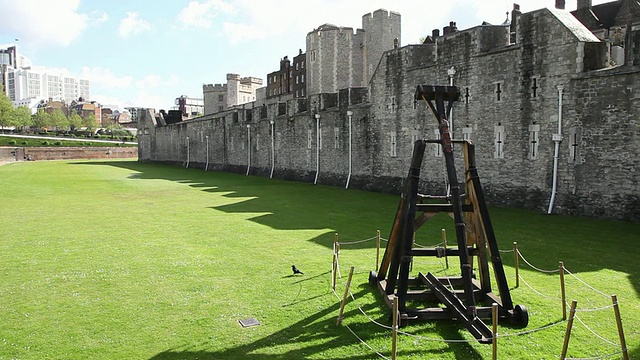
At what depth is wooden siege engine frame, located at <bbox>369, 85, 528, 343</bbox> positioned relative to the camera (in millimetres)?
6668

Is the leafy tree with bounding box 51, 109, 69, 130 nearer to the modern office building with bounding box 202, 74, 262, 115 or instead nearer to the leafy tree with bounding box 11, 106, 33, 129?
the leafy tree with bounding box 11, 106, 33, 129

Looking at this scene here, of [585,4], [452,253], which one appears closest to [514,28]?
[585,4]

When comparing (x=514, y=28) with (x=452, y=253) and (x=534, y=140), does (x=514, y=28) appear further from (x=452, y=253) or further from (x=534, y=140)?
(x=452, y=253)

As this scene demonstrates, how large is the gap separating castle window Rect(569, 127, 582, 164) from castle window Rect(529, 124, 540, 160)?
1178 millimetres

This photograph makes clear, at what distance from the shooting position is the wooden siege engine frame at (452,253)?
6668 millimetres

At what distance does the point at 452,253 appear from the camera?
7.00 meters

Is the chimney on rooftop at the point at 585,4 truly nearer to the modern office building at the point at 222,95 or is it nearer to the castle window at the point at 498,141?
the castle window at the point at 498,141

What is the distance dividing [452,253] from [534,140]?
11.6 m

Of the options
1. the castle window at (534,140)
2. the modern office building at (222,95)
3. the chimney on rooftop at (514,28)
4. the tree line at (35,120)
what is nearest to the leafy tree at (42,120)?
the tree line at (35,120)

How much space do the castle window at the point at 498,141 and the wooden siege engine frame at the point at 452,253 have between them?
10.9 meters

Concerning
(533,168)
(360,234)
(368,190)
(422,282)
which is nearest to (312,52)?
(368,190)

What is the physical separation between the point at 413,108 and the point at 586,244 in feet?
38.6

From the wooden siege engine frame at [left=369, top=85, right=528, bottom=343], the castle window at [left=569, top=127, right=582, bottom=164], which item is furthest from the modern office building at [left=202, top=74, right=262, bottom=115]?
the wooden siege engine frame at [left=369, top=85, right=528, bottom=343]

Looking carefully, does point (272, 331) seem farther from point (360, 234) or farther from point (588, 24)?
point (588, 24)
